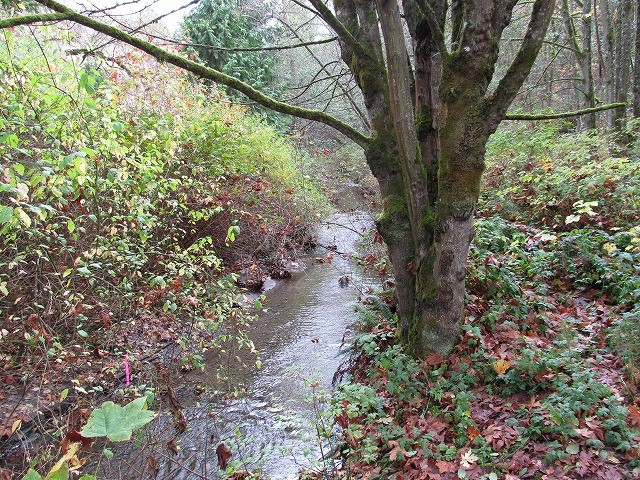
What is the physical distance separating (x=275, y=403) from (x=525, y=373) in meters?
2.65

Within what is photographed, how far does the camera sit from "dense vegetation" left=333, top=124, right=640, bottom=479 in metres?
2.71

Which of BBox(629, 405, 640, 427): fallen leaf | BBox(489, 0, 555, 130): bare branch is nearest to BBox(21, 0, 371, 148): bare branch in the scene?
BBox(489, 0, 555, 130): bare branch

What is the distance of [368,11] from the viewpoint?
13.1 ft

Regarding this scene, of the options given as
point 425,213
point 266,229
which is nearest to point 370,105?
point 425,213

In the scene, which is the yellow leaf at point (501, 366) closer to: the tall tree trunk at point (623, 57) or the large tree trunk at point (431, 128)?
the large tree trunk at point (431, 128)

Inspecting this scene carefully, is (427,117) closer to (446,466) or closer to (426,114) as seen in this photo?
(426,114)

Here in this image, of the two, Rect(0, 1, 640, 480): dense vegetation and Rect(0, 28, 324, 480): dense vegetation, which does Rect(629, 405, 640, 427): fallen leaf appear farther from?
Rect(0, 28, 324, 480): dense vegetation

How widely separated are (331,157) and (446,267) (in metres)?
19.9

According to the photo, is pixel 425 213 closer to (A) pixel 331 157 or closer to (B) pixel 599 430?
(B) pixel 599 430

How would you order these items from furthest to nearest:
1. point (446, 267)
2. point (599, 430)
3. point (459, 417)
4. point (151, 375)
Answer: point (151, 375) → point (446, 267) → point (459, 417) → point (599, 430)

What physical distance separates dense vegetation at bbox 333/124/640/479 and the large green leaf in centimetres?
222

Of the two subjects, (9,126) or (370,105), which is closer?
(9,126)

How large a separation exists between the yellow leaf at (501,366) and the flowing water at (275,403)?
5.61ft

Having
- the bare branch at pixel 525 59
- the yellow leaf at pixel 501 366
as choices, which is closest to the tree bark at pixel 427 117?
the bare branch at pixel 525 59
